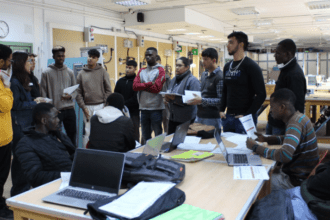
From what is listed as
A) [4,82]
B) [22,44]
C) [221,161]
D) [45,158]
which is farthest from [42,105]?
[22,44]

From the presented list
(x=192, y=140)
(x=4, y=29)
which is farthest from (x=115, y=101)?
(x=4, y=29)

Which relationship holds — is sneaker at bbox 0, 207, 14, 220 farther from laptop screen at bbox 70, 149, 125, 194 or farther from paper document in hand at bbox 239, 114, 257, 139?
paper document in hand at bbox 239, 114, 257, 139

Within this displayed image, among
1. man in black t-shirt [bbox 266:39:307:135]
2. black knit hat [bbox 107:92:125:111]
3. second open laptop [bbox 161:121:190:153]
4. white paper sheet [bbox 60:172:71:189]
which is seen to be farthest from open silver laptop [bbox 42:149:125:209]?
man in black t-shirt [bbox 266:39:307:135]

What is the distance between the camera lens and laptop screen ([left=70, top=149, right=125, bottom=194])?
5.39 ft

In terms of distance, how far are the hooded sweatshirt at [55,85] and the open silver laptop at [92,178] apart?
8.29 ft

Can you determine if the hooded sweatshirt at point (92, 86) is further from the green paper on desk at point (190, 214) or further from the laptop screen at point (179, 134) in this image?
the green paper on desk at point (190, 214)

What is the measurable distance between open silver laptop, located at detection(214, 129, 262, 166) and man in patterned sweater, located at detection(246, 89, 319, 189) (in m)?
0.09

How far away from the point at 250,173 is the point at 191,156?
53 centimetres

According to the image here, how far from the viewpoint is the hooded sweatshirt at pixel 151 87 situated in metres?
4.04

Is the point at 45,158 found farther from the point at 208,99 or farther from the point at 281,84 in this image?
the point at 281,84

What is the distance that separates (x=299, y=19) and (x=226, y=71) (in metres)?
7.55

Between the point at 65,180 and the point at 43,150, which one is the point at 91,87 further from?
the point at 65,180

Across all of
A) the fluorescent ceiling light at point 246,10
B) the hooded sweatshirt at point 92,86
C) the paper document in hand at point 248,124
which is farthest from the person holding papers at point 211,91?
the fluorescent ceiling light at point 246,10

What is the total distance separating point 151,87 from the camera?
4.03 metres
